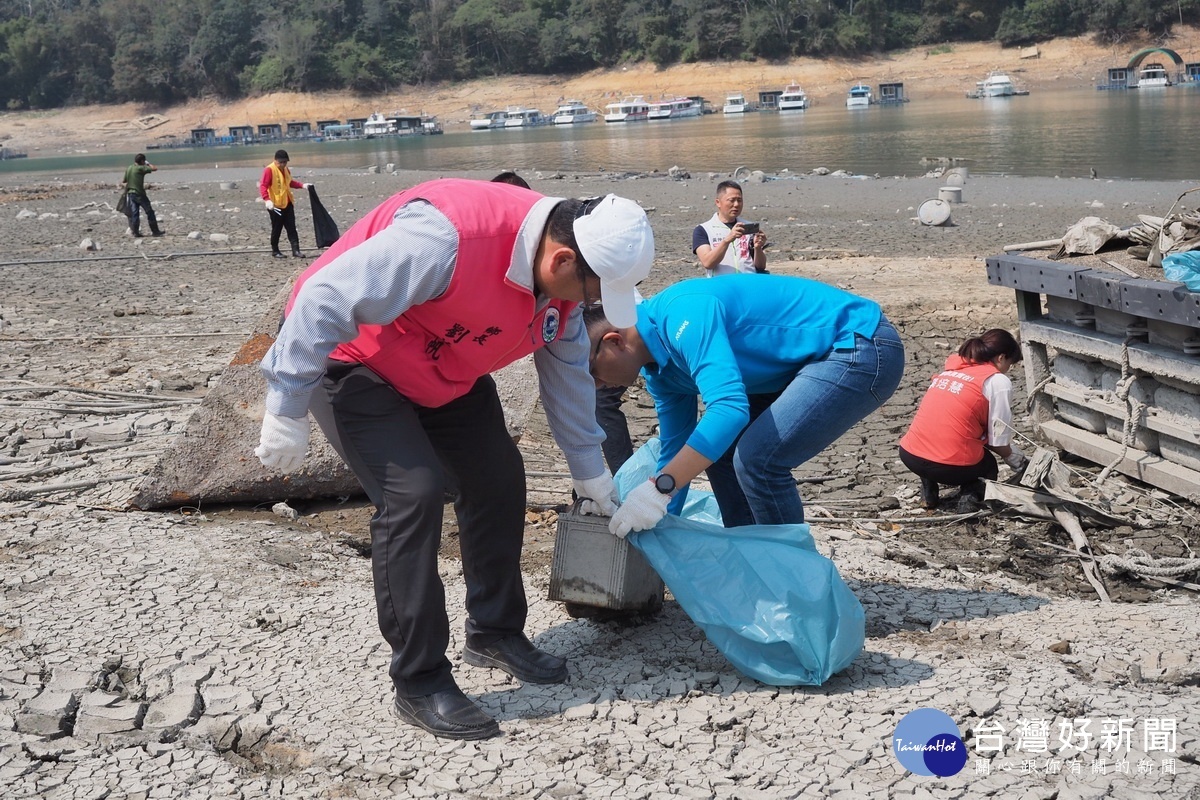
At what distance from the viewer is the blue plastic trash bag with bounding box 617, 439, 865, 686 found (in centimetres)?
335

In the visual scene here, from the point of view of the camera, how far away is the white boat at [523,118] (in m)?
75.4

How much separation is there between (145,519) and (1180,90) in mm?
63562

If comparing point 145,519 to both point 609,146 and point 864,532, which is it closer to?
point 864,532

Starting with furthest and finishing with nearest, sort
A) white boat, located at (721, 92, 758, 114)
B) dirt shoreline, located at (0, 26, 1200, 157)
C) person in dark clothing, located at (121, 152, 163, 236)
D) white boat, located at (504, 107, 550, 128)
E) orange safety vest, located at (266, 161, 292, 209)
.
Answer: white boat, located at (504, 107, 550, 128)
dirt shoreline, located at (0, 26, 1200, 157)
white boat, located at (721, 92, 758, 114)
person in dark clothing, located at (121, 152, 163, 236)
orange safety vest, located at (266, 161, 292, 209)

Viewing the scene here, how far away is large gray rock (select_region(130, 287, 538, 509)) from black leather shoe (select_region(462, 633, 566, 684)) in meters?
1.90

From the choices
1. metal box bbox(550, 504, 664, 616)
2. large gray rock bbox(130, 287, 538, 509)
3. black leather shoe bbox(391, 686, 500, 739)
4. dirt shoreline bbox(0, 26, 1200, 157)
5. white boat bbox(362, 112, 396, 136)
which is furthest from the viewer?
white boat bbox(362, 112, 396, 136)

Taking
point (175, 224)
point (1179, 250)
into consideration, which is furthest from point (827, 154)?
point (1179, 250)

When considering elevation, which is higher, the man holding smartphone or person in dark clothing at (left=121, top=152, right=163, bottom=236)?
person in dark clothing at (left=121, top=152, right=163, bottom=236)

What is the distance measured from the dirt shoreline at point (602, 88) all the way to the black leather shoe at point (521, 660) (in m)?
74.0

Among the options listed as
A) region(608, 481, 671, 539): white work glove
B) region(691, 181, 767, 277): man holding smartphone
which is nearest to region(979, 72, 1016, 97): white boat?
region(691, 181, 767, 277): man holding smartphone

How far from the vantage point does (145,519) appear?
16.0 ft

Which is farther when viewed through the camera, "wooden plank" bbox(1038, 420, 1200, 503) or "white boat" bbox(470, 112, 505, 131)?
"white boat" bbox(470, 112, 505, 131)

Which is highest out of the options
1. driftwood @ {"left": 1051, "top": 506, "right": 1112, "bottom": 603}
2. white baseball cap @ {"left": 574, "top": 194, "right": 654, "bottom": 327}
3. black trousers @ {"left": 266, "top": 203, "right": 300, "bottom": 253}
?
white baseball cap @ {"left": 574, "top": 194, "right": 654, "bottom": 327}

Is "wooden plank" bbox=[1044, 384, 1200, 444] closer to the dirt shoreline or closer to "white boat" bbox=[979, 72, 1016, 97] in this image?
"white boat" bbox=[979, 72, 1016, 97]
